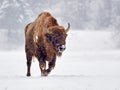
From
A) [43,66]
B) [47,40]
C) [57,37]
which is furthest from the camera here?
[43,66]

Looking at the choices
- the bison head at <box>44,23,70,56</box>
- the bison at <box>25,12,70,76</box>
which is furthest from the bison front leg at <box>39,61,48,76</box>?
the bison head at <box>44,23,70,56</box>

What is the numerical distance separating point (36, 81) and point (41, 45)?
4.75 m

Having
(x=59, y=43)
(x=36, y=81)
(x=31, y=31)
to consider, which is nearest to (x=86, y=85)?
(x=36, y=81)

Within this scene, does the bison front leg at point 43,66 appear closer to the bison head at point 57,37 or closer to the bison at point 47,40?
the bison at point 47,40

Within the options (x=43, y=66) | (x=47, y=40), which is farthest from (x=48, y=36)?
(x=43, y=66)

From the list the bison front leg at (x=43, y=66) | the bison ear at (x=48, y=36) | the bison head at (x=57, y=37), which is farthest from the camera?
the bison front leg at (x=43, y=66)

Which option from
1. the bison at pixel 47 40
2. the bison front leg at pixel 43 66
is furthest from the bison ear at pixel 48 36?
the bison front leg at pixel 43 66

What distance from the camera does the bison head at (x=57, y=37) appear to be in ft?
82.5

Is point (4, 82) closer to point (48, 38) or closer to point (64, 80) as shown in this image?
point (64, 80)

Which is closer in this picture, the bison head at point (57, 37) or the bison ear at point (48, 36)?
the bison head at point (57, 37)

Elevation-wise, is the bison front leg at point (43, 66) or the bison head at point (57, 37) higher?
the bison head at point (57, 37)

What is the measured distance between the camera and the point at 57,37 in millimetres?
25391

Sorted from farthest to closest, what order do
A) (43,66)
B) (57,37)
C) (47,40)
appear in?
(43,66)
(47,40)
(57,37)

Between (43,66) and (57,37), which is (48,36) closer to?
(57,37)
